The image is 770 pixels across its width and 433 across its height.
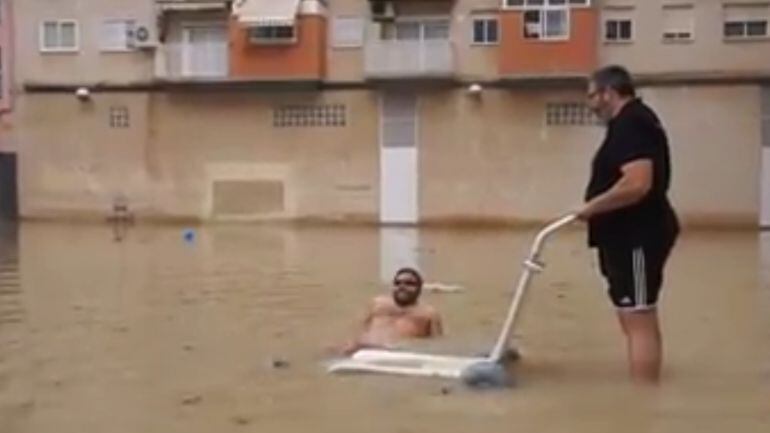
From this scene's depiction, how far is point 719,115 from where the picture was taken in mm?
35812

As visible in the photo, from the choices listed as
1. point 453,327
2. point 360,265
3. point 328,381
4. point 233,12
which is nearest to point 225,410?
point 328,381

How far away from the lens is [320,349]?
33.0 feet

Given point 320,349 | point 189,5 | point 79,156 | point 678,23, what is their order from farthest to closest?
1. point 79,156
2. point 189,5
3. point 678,23
4. point 320,349

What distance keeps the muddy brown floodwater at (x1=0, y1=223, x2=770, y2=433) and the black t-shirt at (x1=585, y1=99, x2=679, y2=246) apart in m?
0.92

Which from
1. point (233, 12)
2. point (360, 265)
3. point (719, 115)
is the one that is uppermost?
point (233, 12)

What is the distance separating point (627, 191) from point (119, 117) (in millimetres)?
35327

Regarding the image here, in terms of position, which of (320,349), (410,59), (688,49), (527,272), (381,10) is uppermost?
(381,10)

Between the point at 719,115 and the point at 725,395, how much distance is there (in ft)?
96.3

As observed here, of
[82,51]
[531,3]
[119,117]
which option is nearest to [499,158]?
[531,3]

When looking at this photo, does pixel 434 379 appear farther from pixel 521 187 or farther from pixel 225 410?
pixel 521 187

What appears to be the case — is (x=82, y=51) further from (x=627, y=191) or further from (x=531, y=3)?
(x=627, y=191)

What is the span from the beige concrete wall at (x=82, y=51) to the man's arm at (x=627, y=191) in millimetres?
34751

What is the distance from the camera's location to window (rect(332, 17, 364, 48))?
127 ft

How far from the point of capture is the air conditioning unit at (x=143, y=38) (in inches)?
1581
